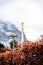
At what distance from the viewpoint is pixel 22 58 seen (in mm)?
17141

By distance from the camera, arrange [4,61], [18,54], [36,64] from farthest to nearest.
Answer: [4,61], [18,54], [36,64]

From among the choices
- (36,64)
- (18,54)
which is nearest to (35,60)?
(36,64)

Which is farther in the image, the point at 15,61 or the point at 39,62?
the point at 15,61

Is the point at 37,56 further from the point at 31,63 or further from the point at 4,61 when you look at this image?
the point at 4,61

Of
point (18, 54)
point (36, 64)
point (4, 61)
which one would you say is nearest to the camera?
point (36, 64)

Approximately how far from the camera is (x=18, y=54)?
17.6m

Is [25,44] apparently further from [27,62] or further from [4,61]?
[4,61]

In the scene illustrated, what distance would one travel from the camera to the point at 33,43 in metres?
17.2

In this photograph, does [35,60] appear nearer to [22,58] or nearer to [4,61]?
[22,58]

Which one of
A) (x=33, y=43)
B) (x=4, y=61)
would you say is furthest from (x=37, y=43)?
(x=4, y=61)

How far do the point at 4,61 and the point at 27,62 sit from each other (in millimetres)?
2839

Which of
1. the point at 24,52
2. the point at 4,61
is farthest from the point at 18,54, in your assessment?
the point at 4,61

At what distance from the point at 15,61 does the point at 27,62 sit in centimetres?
130

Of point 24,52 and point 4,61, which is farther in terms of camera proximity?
point 4,61
